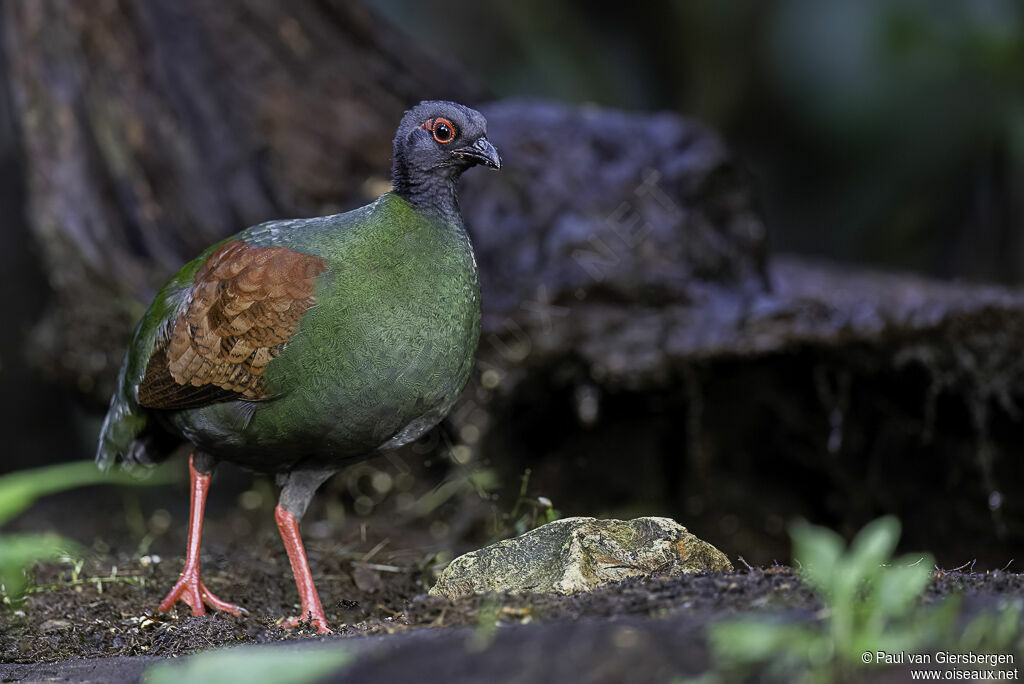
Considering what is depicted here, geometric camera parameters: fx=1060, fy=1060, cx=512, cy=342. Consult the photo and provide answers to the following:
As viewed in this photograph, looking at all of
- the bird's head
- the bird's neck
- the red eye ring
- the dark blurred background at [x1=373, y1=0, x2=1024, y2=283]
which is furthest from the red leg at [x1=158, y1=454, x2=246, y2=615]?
the dark blurred background at [x1=373, y1=0, x2=1024, y2=283]

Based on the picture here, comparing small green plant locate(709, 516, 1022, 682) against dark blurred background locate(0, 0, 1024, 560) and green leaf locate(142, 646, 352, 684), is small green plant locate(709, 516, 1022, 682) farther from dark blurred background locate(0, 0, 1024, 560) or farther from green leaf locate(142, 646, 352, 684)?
dark blurred background locate(0, 0, 1024, 560)

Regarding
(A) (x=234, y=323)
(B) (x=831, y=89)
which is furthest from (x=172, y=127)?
(B) (x=831, y=89)

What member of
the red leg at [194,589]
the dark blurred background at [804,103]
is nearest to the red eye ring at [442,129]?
the red leg at [194,589]

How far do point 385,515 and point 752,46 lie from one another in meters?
6.50

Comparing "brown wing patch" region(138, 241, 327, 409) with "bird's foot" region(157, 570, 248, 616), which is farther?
"bird's foot" region(157, 570, 248, 616)

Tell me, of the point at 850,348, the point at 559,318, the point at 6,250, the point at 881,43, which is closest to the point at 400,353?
the point at 559,318

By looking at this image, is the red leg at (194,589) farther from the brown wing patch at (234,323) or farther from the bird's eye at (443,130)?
the bird's eye at (443,130)

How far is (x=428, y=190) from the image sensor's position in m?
3.96

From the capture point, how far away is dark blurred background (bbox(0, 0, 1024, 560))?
376 inches

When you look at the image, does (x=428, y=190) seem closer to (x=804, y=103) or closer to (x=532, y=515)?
(x=532, y=515)

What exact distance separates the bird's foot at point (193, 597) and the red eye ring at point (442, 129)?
80.2 inches

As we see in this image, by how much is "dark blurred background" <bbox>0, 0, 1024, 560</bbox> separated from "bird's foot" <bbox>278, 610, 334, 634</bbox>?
6012 millimetres

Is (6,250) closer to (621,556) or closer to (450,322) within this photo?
(450,322)

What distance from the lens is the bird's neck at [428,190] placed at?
3941mm
